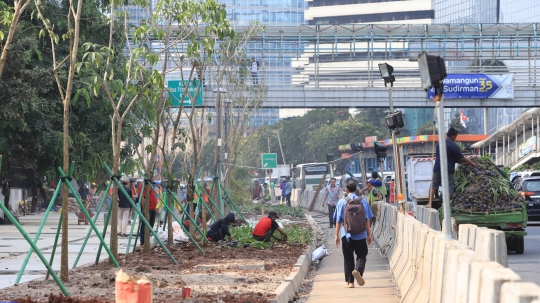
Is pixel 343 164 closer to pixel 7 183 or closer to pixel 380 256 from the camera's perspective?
pixel 7 183

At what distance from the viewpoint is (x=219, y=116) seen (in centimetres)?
3077

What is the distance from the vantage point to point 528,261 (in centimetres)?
1623

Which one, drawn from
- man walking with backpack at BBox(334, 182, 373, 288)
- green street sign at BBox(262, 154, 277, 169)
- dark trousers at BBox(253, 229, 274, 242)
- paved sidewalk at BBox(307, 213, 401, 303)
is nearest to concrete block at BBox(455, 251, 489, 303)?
paved sidewalk at BBox(307, 213, 401, 303)

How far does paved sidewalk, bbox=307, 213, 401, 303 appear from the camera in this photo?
40.7 feet

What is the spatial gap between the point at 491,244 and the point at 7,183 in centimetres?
2400

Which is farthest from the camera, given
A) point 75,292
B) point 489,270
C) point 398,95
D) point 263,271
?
point 398,95

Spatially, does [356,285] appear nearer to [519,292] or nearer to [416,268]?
[416,268]

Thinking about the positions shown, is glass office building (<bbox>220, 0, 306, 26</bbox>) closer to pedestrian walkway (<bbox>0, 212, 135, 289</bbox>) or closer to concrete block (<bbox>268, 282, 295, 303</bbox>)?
pedestrian walkway (<bbox>0, 212, 135, 289</bbox>)

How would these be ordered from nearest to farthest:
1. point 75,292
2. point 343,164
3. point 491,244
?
point 491,244 < point 75,292 < point 343,164

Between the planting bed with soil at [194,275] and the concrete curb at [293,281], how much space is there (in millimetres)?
131

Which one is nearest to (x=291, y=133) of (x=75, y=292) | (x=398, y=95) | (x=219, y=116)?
(x=398, y=95)

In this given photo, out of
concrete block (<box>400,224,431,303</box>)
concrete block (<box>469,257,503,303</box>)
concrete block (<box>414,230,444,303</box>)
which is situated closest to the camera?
concrete block (<box>469,257,503,303</box>)

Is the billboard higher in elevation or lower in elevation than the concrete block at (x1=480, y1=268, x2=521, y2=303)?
lower

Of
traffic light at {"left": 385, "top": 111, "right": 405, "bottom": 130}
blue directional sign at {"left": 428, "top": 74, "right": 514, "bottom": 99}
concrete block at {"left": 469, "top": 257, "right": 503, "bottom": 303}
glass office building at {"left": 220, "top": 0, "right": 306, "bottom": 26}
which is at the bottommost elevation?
concrete block at {"left": 469, "top": 257, "right": 503, "bottom": 303}
